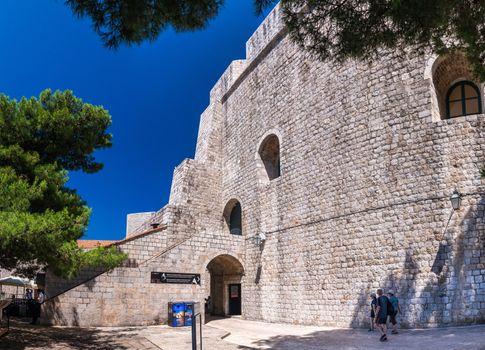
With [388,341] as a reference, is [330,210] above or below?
above

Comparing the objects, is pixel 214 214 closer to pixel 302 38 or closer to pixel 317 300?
pixel 317 300

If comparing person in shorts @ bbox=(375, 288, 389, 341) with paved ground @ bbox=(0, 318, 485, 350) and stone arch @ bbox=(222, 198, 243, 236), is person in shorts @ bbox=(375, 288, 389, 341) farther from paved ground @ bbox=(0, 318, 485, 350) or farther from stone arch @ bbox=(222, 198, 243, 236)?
stone arch @ bbox=(222, 198, 243, 236)

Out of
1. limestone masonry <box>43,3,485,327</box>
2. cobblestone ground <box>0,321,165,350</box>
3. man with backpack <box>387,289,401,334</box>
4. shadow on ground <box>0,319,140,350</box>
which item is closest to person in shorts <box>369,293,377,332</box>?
man with backpack <box>387,289,401,334</box>

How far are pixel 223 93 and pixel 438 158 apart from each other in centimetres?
1181

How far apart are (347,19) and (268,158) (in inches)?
400

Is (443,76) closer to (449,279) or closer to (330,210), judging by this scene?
(330,210)

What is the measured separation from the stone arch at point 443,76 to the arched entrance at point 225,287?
8825 mm

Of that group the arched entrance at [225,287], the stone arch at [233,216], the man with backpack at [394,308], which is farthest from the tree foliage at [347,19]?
the stone arch at [233,216]

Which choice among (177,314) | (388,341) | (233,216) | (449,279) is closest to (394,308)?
(388,341)

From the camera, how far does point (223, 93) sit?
65.8ft

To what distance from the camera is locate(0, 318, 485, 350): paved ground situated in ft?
26.2

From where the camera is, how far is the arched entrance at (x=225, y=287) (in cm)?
1667

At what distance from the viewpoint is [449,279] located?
948cm

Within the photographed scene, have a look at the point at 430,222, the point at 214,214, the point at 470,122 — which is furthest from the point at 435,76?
the point at 214,214
